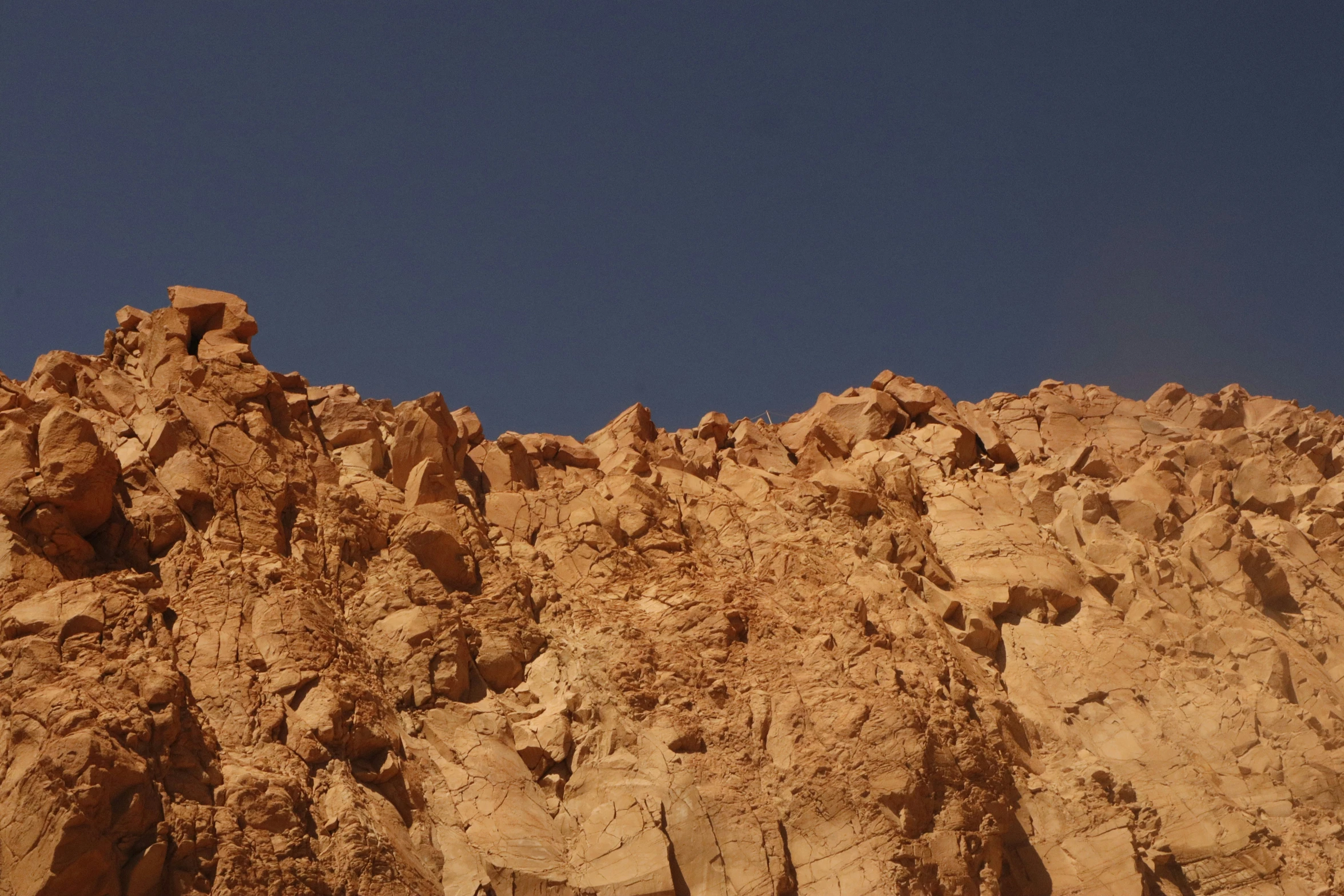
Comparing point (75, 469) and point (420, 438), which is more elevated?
point (420, 438)

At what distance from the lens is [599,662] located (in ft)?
55.3

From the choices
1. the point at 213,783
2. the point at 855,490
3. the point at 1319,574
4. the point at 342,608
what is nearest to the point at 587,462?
the point at 855,490

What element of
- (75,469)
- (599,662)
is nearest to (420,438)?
(599,662)

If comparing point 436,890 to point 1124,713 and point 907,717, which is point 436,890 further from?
point 1124,713

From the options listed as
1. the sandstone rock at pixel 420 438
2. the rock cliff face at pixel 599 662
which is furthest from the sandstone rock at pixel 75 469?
the sandstone rock at pixel 420 438

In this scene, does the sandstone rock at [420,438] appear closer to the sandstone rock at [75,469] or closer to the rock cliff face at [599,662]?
the rock cliff face at [599,662]

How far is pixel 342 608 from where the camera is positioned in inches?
636

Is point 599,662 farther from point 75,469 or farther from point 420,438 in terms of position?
point 75,469

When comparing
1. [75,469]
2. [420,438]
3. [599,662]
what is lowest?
[599,662]

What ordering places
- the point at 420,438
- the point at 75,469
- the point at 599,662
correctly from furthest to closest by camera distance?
the point at 420,438
the point at 599,662
the point at 75,469

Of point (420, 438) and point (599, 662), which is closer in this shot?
point (599, 662)

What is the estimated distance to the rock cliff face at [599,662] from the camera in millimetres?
12922

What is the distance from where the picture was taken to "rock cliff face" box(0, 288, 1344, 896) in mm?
12922

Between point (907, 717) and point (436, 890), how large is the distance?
555cm
